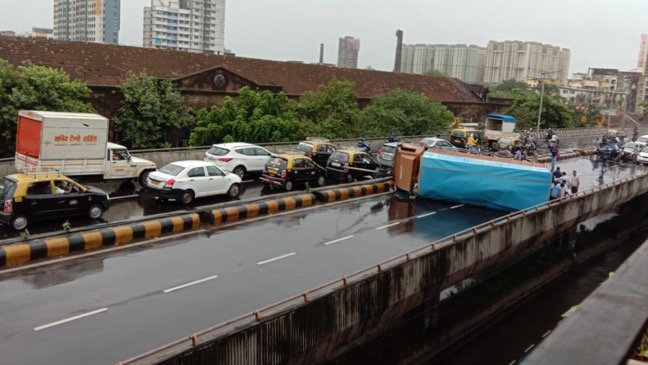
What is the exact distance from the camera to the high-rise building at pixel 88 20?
145m

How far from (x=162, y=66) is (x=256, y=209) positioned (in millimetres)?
25032

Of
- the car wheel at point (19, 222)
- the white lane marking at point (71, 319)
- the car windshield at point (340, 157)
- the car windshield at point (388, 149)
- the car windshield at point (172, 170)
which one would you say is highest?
the car windshield at point (388, 149)

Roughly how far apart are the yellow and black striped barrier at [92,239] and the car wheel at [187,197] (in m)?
2.94

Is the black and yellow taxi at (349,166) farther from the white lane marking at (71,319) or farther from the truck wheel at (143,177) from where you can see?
the white lane marking at (71,319)

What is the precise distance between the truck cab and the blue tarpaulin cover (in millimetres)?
20785

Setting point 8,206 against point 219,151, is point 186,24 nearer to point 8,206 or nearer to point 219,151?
point 219,151

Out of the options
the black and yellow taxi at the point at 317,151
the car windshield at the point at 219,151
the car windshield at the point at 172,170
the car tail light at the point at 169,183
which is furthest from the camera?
the black and yellow taxi at the point at 317,151

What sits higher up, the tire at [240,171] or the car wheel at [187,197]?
the tire at [240,171]

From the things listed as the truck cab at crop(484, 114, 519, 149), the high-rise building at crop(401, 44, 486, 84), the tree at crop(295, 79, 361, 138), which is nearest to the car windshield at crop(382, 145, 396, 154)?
the tree at crop(295, 79, 361, 138)

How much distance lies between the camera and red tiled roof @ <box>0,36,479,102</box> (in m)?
35.0

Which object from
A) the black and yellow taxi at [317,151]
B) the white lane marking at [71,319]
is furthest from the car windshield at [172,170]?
the white lane marking at [71,319]

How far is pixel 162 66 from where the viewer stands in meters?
40.5

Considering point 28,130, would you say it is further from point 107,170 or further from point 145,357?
point 145,357

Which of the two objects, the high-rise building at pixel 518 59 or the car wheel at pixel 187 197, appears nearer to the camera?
the car wheel at pixel 187 197
